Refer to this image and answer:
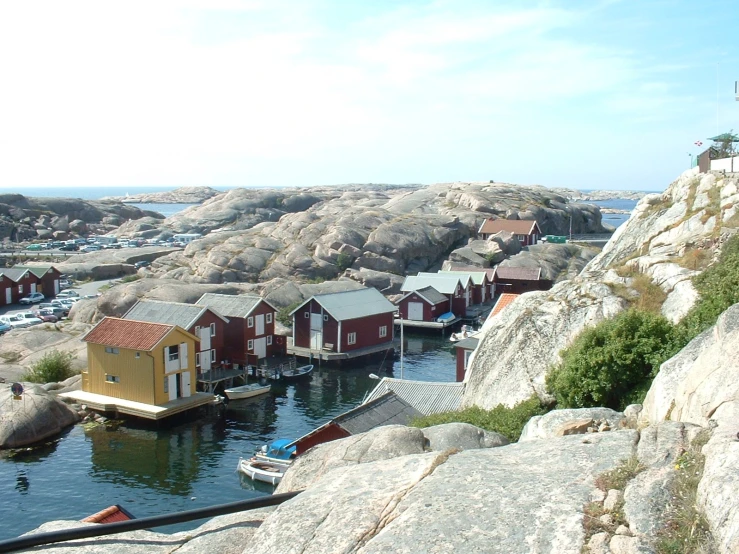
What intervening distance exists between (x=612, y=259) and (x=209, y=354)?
30.0 meters

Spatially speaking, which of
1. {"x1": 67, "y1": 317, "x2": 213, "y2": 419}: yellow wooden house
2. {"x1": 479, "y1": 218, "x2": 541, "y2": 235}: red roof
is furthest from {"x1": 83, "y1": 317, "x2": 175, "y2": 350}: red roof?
{"x1": 479, "y1": 218, "x2": 541, "y2": 235}: red roof

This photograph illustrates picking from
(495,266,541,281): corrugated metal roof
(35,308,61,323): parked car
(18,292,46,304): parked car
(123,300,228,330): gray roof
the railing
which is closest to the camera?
the railing

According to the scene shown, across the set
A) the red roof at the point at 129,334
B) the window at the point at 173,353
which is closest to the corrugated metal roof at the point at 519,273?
the window at the point at 173,353

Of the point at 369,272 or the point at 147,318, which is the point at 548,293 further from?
the point at 369,272

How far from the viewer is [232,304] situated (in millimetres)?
54562

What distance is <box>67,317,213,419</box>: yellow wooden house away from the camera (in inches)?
1645

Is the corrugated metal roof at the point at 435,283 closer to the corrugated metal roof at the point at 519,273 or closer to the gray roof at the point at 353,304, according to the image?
the corrugated metal roof at the point at 519,273

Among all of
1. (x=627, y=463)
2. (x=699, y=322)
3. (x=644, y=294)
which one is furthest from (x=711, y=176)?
(x=627, y=463)

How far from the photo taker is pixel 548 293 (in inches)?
979

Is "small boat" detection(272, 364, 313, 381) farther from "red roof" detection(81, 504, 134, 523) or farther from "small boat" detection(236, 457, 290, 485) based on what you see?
"red roof" detection(81, 504, 134, 523)

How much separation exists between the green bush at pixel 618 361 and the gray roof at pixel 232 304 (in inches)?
1475

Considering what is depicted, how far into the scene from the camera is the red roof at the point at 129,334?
4203 centimetres

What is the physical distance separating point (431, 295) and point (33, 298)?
1772 inches

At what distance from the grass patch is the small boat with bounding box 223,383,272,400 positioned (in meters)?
40.5
